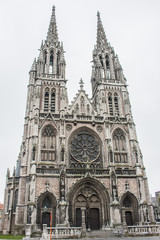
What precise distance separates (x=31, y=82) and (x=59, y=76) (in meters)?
4.32

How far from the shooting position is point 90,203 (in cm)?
2352

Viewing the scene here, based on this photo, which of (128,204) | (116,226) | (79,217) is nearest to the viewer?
(116,226)

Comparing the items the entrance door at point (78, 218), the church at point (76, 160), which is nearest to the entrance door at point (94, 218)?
the church at point (76, 160)

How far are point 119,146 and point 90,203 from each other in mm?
8444

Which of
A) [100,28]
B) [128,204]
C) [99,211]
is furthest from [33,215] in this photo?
[100,28]

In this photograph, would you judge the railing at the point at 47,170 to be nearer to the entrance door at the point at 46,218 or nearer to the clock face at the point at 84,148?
the clock face at the point at 84,148

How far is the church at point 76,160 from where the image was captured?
72.9 ft

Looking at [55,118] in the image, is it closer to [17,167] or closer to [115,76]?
[17,167]

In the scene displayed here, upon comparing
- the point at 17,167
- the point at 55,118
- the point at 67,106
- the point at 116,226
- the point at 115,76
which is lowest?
the point at 116,226

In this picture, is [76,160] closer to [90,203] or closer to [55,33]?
[90,203]

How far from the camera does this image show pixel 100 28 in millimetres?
42031

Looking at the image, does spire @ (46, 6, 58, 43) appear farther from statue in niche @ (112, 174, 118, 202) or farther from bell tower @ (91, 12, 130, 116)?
statue in niche @ (112, 174, 118, 202)

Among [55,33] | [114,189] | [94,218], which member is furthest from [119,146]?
[55,33]

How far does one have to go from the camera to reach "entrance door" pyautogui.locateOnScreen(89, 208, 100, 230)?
22712 mm
